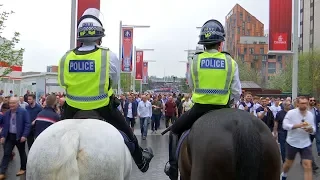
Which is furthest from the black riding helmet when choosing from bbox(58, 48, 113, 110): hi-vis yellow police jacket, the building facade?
the building facade

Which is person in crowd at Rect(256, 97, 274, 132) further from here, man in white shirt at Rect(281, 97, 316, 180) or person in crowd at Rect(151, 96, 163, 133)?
person in crowd at Rect(151, 96, 163, 133)

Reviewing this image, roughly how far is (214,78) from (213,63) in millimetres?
179

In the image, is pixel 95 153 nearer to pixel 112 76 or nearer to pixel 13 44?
pixel 112 76

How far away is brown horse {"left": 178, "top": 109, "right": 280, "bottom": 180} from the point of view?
4.25 metres

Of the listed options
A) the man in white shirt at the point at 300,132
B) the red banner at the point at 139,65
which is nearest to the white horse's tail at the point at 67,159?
the man in white shirt at the point at 300,132

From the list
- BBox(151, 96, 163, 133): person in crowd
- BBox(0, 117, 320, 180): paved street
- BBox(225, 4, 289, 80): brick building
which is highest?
BBox(225, 4, 289, 80): brick building

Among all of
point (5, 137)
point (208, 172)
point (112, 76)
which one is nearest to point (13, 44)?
point (5, 137)

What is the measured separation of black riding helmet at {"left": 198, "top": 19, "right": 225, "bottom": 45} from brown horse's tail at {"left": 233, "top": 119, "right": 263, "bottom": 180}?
1.80 m

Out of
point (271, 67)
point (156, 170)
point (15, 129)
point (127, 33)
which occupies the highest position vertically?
point (271, 67)

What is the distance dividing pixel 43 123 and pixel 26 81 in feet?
101

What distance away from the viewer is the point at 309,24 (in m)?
93.9

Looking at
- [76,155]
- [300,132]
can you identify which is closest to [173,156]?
[76,155]

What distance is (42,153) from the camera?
421 centimetres

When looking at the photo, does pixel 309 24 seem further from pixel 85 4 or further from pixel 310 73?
pixel 85 4
